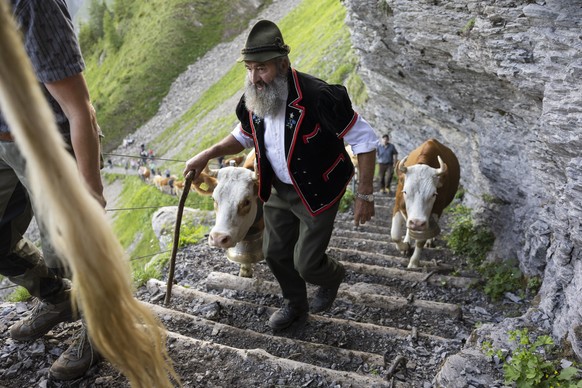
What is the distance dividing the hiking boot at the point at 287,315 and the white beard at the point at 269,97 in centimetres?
196

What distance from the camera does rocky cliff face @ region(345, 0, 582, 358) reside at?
357cm

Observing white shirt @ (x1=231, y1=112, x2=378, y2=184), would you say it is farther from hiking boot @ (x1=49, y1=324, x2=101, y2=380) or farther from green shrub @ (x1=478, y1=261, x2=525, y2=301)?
green shrub @ (x1=478, y1=261, x2=525, y2=301)

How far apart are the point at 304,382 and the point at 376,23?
5932 millimetres

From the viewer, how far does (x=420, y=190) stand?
6359 mm

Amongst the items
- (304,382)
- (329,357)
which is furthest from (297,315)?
(304,382)

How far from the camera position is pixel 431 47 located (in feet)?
19.4

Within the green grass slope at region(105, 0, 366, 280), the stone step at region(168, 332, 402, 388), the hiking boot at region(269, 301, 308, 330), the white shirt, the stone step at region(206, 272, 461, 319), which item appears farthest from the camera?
the green grass slope at region(105, 0, 366, 280)

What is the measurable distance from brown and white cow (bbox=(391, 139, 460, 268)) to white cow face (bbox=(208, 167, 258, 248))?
8.09 ft

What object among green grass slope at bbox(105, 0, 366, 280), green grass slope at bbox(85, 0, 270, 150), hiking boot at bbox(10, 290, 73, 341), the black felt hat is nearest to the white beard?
the black felt hat

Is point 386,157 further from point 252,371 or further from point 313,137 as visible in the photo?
point 252,371

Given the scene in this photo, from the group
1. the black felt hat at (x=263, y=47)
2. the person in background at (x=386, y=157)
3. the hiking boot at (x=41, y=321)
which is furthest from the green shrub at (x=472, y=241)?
the hiking boot at (x=41, y=321)

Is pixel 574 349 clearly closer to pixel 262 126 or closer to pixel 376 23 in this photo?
pixel 262 126

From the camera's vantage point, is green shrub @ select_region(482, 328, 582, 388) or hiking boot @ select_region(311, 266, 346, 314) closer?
green shrub @ select_region(482, 328, 582, 388)

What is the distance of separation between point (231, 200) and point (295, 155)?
1218 mm
